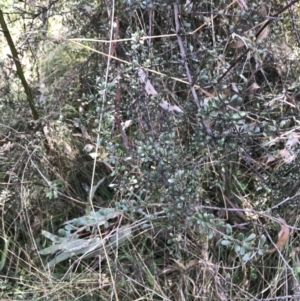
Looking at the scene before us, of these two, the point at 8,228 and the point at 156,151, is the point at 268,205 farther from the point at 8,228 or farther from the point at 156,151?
the point at 8,228

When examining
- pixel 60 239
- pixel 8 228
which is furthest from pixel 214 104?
pixel 8 228

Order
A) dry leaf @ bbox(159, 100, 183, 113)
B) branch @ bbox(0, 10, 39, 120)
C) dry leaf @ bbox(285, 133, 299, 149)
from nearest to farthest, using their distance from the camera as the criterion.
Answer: dry leaf @ bbox(285, 133, 299, 149), dry leaf @ bbox(159, 100, 183, 113), branch @ bbox(0, 10, 39, 120)

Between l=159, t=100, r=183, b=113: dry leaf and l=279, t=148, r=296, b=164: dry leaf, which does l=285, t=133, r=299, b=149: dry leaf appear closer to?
l=279, t=148, r=296, b=164: dry leaf

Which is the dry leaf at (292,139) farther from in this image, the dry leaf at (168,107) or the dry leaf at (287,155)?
the dry leaf at (168,107)

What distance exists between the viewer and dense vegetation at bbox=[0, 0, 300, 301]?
3.39 ft

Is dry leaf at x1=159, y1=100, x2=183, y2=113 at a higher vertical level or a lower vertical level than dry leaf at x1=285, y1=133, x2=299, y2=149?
higher

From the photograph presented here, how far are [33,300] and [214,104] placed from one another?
0.68 metres

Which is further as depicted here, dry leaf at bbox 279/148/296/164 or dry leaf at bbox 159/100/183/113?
dry leaf at bbox 159/100/183/113

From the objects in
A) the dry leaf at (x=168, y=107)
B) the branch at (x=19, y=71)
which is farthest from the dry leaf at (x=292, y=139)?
the branch at (x=19, y=71)

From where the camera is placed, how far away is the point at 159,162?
40.3 inches

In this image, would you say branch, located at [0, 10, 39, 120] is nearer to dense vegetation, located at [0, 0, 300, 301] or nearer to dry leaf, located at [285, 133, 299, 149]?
dense vegetation, located at [0, 0, 300, 301]

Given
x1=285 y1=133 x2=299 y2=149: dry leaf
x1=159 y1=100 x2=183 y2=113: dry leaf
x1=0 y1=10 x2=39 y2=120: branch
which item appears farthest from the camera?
x1=0 y1=10 x2=39 y2=120: branch

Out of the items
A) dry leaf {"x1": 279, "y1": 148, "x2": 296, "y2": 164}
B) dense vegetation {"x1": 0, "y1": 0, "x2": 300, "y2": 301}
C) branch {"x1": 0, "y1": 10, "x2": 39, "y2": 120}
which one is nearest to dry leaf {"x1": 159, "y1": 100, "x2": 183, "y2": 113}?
dense vegetation {"x1": 0, "y1": 0, "x2": 300, "y2": 301}

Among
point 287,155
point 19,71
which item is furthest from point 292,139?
Result: point 19,71
